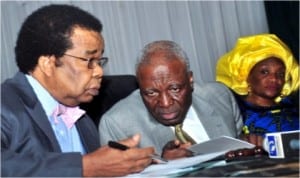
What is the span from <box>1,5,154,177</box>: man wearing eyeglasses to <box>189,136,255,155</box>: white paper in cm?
34

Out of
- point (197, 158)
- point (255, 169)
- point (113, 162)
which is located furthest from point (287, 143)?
point (113, 162)

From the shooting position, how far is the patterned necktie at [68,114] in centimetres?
160

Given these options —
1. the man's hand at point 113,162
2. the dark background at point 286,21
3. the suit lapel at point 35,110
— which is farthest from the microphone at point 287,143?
the dark background at point 286,21

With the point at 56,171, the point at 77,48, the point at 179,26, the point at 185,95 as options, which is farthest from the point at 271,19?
the point at 56,171

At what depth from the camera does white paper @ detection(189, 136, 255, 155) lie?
4.22ft

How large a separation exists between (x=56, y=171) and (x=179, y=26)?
210 centimetres

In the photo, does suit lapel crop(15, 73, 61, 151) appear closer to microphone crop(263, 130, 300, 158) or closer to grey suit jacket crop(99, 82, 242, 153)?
grey suit jacket crop(99, 82, 242, 153)

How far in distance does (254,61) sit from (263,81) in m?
0.13

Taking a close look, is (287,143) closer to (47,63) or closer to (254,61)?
(47,63)

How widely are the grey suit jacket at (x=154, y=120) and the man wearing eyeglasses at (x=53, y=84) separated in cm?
15

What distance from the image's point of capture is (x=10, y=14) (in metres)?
2.70

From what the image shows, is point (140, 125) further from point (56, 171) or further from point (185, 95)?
point (56, 171)

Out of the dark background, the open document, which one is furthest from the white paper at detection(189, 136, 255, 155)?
the dark background

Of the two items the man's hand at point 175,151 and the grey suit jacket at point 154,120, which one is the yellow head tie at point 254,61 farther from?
the man's hand at point 175,151
